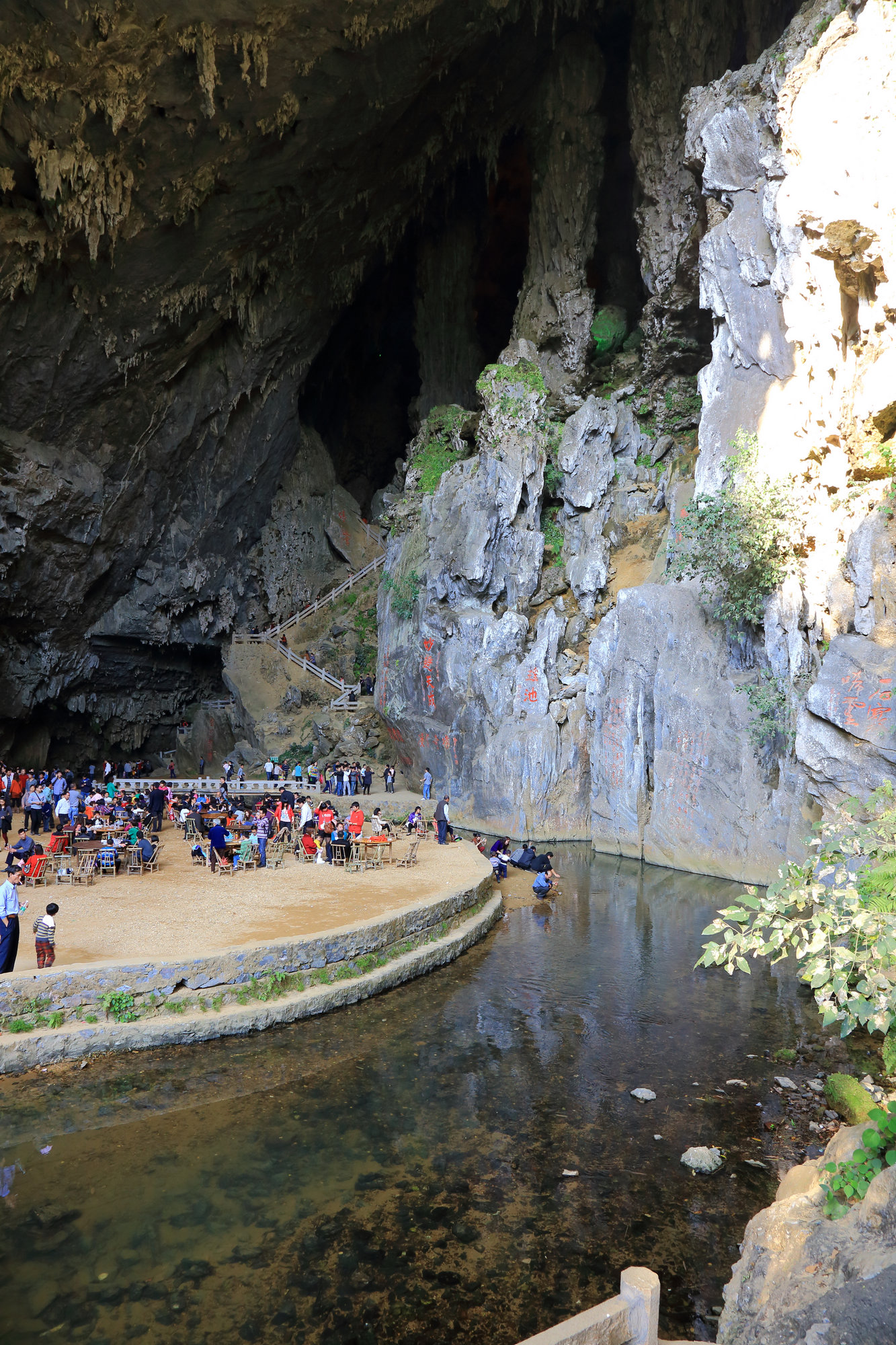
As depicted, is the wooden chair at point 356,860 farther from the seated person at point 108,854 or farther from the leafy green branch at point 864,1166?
the leafy green branch at point 864,1166

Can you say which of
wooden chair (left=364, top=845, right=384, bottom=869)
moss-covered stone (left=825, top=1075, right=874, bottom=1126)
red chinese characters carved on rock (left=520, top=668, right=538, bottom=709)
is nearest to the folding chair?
wooden chair (left=364, top=845, right=384, bottom=869)

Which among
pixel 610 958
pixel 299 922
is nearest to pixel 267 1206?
pixel 299 922

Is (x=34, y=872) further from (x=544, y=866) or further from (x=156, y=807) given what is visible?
(x=544, y=866)

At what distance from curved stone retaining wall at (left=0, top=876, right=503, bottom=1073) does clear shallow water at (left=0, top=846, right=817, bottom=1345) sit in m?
0.26

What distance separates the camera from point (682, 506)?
2627 cm

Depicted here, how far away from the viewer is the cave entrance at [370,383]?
38.7 meters

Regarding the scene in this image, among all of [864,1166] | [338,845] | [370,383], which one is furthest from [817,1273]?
[370,383]

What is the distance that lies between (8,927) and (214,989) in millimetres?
2526

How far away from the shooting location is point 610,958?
1380 centimetres

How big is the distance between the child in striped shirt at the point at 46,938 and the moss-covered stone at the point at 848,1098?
8.85m

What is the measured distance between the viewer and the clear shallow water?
240 inches

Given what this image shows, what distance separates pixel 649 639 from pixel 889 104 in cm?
1178

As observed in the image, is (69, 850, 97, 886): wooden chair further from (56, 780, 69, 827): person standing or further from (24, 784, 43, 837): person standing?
(24, 784, 43, 837): person standing

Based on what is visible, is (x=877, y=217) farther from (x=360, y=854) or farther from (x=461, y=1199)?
(x=461, y=1199)
